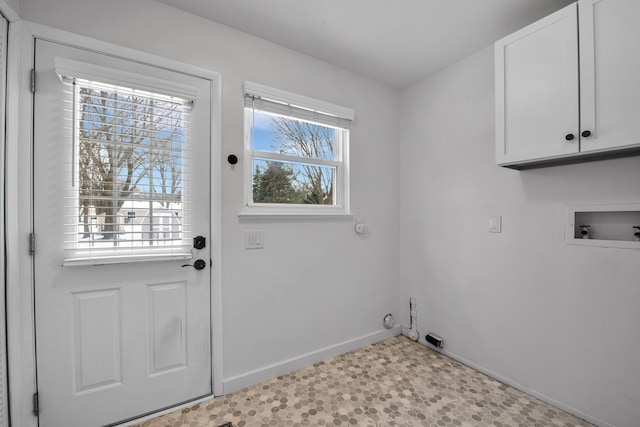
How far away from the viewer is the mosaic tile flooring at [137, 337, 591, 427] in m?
1.62

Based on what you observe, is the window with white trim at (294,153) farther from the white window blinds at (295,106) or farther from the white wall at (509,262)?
the white wall at (509,262)

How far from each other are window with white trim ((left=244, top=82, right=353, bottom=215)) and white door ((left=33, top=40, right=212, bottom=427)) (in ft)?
1.13

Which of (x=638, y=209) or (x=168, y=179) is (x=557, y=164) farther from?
(x=168, y=179)

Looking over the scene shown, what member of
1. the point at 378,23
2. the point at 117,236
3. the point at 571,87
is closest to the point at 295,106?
the point at 378,23

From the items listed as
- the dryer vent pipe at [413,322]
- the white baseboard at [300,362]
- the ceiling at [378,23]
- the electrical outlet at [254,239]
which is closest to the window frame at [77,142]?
the electrical outlet at [254,239]

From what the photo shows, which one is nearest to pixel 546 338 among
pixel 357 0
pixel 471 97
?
pixel 471 97

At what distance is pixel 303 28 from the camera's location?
190 centimetres

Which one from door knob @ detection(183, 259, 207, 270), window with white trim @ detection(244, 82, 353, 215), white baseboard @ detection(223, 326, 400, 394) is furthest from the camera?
window with white trim @ detection(244, 82, 353, 215)

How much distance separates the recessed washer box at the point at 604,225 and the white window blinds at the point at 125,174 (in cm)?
234

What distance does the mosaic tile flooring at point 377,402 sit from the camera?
1.62 meters

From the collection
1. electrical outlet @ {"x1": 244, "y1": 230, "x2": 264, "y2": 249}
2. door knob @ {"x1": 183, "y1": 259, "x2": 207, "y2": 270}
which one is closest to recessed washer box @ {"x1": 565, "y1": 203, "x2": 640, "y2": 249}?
electrical outlet @ {"x1": 244, "y1": 230, "x2": 264, "y2": 249}

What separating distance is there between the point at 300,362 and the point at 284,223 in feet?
3.55

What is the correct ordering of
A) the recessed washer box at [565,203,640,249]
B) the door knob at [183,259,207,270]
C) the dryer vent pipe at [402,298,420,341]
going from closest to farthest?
1. the recessed washer box at [565,203,640,249]
2. the door knob at [183,259,207,270]
3. the dryer vent pipe at [402,298,420,341]

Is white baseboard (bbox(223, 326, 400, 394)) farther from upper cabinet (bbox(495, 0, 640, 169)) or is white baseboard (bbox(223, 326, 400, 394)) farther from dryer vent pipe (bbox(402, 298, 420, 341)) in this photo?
upper cabinet (bbox(495, 0, 640, 169))
